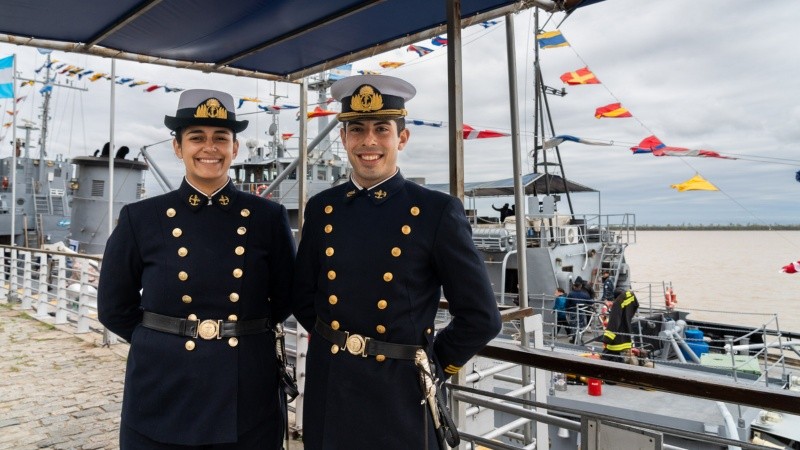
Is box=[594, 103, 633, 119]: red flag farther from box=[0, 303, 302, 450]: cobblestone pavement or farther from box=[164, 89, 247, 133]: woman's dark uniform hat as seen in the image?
box=[164, 89, 247, 133]: woman's dark uniform hat

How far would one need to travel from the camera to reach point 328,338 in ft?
5.77

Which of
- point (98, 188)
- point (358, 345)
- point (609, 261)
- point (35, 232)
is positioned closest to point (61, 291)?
point (358, 345)

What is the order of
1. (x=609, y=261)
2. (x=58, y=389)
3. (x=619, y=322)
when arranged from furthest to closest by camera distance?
(x=609, y=261)
(x=619, y=322)
(x=58, y=389)

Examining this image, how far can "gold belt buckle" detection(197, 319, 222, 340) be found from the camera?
70.9 inches

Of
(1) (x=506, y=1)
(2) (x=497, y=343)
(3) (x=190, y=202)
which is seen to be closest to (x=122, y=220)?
(3) (x=190, y=202)

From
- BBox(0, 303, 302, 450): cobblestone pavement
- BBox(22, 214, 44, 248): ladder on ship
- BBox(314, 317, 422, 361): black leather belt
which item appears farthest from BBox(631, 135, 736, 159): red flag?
BBox(22, 214, 44, 248): ladder on ship

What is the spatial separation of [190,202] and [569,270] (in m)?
15.4

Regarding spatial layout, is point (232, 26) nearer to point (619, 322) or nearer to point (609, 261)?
point (619, 322)

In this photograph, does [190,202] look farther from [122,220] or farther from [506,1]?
[506,1]

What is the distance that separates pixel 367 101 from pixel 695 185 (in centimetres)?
1016

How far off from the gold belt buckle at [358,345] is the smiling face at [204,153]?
2.65ft

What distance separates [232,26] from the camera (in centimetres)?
287

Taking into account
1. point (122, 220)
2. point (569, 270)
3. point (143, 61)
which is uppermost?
point (143, 61)

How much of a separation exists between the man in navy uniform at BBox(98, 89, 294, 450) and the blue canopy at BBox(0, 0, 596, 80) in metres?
0.96
